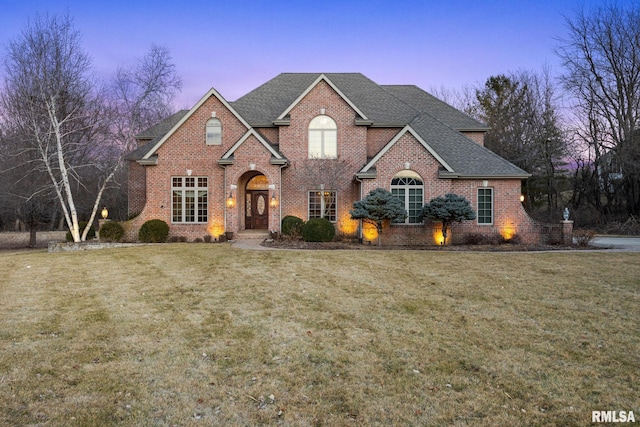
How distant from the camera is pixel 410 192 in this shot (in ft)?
62.5

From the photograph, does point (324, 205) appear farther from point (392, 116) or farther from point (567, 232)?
point (567, 232)

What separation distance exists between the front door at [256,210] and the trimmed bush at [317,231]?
4.99 meters

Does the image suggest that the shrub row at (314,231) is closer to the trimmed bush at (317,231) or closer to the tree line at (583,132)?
the trimmed bush at (317,231)

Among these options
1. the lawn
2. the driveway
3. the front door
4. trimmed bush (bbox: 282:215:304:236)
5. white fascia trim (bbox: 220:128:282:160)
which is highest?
white fascia trim (bbox: 220:128:282:160)

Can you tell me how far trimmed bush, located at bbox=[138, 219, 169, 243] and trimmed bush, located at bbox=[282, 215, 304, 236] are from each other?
6191 mm

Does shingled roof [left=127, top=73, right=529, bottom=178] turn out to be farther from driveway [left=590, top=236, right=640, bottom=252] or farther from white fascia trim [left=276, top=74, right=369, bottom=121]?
driveway [left=590, top=236, right=640, bottom=252]

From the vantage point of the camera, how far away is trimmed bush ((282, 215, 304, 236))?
60.5 ft

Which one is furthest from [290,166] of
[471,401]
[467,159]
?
[471,401]

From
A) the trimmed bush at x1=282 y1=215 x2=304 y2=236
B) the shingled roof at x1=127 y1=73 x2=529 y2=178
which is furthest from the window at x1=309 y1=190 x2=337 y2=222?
the shingled roof at x1=127 y1=73 x2=529 y2=178

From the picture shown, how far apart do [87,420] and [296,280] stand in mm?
6299

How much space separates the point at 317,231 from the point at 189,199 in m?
7.58

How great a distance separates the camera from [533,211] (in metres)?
33.8

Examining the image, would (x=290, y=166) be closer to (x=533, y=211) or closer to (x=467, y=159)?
(x=467, y=159)

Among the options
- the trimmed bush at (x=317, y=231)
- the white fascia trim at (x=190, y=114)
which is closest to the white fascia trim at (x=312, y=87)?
the white fascia trim at (x=190, y=114)
